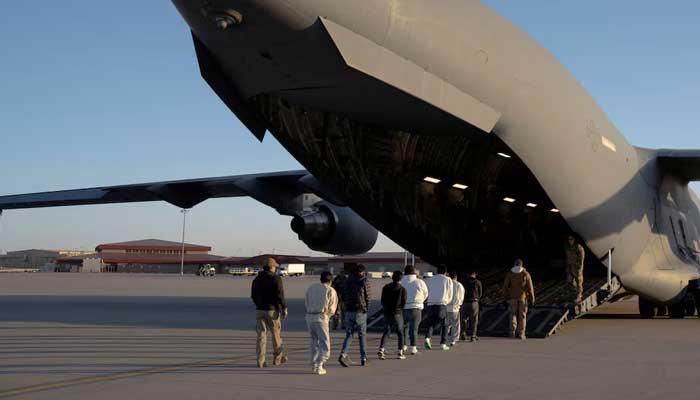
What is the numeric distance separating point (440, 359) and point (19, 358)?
520 cm

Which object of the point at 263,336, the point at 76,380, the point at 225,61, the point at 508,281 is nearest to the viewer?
the point at 76,380

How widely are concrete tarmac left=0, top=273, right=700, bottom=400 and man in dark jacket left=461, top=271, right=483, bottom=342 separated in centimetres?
32

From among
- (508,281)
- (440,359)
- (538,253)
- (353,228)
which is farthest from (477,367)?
(353,228)

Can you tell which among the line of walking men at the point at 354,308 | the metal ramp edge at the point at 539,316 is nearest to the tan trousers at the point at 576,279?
the metal ramp edge at the point at 539,316

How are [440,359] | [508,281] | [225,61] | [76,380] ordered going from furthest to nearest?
[508,281] → [225,61] → [440,359] → [76,380]

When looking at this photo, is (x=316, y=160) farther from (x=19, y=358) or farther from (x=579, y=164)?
(x=19, y=358)

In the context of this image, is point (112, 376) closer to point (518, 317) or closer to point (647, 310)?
point (518, 317)

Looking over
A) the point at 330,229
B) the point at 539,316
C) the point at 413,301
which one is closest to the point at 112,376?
the point at 413,301

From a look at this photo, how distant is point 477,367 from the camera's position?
28.5ft

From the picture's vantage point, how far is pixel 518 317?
485 inches

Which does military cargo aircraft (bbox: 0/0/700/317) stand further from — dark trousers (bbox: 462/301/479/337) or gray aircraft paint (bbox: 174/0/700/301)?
dark trousers (bbox: 462/301/479/337)

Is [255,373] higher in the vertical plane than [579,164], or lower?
lower

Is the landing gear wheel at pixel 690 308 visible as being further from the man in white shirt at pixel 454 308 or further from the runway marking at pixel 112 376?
the runway marking at pixel 112 376

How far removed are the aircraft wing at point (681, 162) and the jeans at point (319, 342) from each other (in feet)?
34.9
